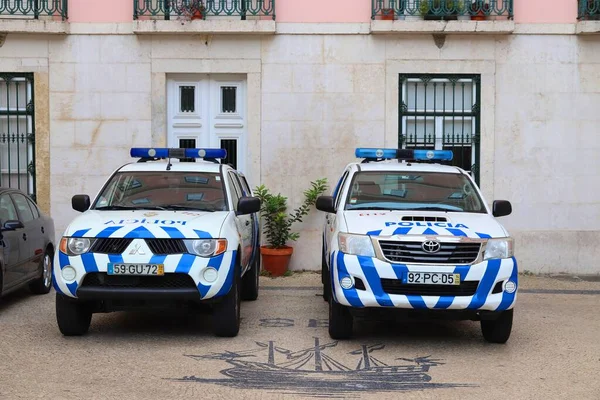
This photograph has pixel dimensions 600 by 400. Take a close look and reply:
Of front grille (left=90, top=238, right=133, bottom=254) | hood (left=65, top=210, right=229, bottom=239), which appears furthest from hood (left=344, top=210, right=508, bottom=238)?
front grille (left=90, top=238, right=133, bottom=254)

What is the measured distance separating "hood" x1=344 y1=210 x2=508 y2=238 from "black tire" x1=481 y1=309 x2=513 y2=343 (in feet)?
2.61

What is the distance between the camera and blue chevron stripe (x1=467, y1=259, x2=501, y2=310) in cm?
779

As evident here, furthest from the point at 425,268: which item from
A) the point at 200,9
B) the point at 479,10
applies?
the point at 200,9

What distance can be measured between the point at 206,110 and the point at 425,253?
7145 millimetres

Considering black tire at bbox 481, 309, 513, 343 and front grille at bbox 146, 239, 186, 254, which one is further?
black tire at bbox 481, 309, 513, 343

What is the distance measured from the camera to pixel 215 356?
7633mm

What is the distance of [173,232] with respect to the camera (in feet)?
26.2

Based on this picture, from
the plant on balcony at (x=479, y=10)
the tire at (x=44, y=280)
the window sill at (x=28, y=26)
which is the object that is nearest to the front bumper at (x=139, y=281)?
the tire at (x=44, y=280)

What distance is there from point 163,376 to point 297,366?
3.89 feet

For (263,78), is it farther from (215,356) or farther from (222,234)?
(215,356)

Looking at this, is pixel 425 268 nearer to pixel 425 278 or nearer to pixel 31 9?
pixel 425 278

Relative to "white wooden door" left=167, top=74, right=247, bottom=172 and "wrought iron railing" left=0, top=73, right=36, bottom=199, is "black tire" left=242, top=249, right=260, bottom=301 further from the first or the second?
"wrought iron railing" left=0, top=73, right=36, bottom=199

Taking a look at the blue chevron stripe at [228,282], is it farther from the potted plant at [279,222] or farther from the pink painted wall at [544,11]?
the pink painted wall at [544,11]

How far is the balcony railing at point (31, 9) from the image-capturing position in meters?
13.8
